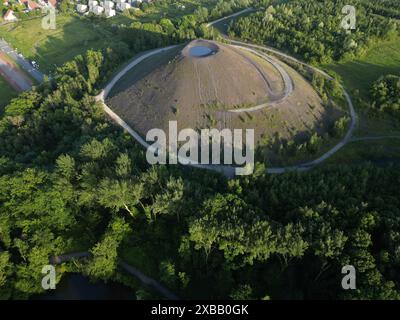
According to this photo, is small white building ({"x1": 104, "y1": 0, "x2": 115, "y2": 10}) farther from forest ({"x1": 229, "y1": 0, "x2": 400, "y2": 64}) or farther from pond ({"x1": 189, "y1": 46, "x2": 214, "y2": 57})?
pond ({"x1": 189, "y1": 46, "x2": 214, "y2": 57})

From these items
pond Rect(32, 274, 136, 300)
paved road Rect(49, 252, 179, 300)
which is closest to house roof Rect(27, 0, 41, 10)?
paved road Rect(49, 252, 179, 300)

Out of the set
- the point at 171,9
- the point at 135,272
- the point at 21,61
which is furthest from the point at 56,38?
the point at 135,272

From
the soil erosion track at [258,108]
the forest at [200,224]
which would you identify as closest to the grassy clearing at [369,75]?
the soil erosion track at [258,108]

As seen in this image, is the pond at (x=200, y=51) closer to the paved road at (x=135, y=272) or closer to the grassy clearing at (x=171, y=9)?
the paved road at (x=135, y=272)

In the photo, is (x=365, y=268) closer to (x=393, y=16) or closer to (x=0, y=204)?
(x=0, y=204)

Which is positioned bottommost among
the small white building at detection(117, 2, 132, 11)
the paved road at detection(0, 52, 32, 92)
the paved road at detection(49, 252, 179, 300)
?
the paved road at detection(49, 252, 179, 300)

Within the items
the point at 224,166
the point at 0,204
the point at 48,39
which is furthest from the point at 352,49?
the point at 48,39
